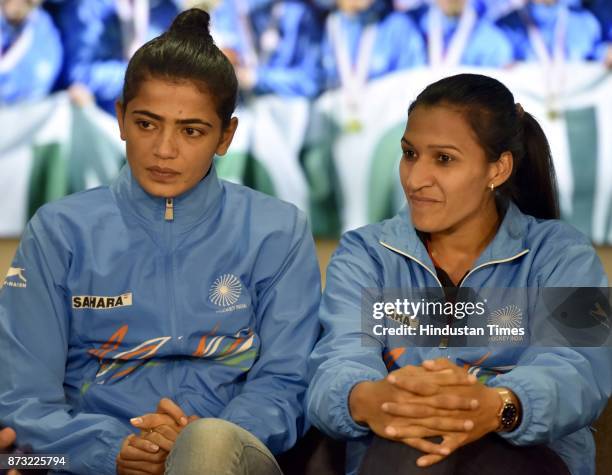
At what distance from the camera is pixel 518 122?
2197mm

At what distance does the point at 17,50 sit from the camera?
13.2ft

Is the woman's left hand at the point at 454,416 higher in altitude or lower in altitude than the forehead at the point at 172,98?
lower

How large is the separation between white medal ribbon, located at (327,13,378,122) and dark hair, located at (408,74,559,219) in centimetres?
186

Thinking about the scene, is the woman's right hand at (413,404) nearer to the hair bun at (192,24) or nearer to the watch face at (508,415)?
the watch face at (508,415)

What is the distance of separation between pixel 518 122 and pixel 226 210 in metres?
0.62

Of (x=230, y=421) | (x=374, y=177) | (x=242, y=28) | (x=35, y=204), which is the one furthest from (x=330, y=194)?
(x=230, y=421)

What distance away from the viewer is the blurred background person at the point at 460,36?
400 centimetres

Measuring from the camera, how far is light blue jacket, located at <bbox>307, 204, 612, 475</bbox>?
6.15 feet

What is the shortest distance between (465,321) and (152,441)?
0.64 metres

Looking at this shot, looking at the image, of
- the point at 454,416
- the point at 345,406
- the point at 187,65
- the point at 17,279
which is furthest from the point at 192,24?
the point at 454,416

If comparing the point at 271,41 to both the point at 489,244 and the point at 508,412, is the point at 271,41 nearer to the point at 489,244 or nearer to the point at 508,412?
the point at 489,244

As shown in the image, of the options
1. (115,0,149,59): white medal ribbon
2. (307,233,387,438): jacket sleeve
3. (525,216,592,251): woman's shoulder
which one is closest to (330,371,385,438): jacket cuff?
(307,233,387,438): jacket sleeve

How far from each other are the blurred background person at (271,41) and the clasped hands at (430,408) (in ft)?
7.66

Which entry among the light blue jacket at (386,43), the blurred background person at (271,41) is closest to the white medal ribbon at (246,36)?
the blurred background person at (271,41)
